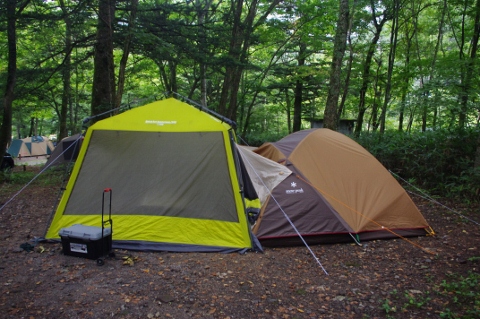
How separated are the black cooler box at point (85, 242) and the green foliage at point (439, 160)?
661 centimetres

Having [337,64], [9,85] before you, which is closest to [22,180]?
[9,85]

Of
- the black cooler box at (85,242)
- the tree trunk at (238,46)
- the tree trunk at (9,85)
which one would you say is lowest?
the black cooler box at (85,242)

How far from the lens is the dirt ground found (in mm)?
3006

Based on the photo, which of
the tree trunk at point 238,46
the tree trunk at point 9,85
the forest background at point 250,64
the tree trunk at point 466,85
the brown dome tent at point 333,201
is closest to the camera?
the brown dome tent at point 333,201

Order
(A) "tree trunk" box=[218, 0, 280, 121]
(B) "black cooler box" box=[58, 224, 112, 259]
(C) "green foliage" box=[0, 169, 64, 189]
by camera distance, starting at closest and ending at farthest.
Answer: (B) "black cooler box" box=[58, 224, 112, 259] → (C) "green foliage" box=[0, 169, 64, 189] → (A) "tree trunk" box=[218, 0, 280, 121]

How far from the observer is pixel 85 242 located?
158 inches

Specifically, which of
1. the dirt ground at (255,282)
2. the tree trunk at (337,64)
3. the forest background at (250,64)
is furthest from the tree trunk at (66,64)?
the tree trunk at (337,64)

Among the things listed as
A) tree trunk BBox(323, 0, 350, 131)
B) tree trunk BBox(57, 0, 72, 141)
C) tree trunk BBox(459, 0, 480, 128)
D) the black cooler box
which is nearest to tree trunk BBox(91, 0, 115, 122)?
tree trunk BBox(57, 0, 72, 141)

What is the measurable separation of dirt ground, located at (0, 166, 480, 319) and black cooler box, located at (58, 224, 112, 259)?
0.13 metres

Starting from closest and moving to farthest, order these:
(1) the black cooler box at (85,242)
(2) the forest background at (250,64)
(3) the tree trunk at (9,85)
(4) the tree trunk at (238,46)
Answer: (1) the black cooler box at (85,242)
(2) the forest background at (250,64)
(3) the tree trunk at (9,85)
(4) the tree trunk at (238,46)

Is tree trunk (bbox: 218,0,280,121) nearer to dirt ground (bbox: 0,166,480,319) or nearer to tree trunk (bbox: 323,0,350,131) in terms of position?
tree trunk (bbox: 323,0,350,131)

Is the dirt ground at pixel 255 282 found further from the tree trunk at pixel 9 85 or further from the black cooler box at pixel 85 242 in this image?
the tree trunk at pixel 9 85

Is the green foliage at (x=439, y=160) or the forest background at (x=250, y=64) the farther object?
the forest background at (x=250, y=64)

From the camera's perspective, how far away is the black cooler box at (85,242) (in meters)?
4.00
